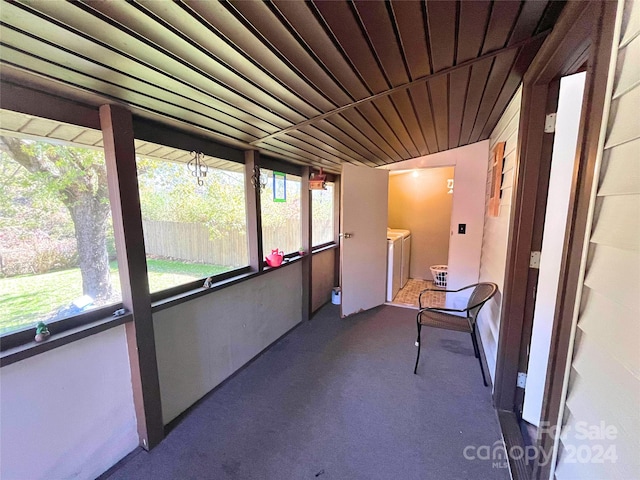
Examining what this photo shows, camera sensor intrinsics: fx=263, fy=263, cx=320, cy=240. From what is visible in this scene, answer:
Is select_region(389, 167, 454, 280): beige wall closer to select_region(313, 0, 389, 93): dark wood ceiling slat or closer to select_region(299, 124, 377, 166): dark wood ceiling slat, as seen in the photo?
select_region(299, 124, 377, 166): dark wood ceiling slat

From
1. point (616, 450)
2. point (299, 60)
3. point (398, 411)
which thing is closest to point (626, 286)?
point (616, 450)

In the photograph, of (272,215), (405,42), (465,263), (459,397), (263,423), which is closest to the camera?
(405,42)

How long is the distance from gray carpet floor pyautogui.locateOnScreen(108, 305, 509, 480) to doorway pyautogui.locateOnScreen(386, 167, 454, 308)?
194cm

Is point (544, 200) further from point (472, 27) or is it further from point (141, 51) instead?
point (141, 51)

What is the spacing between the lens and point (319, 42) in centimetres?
101

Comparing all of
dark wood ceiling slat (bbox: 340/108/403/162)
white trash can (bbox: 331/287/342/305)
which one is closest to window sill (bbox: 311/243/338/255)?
white trash can (bbox: 331/287/342/305)

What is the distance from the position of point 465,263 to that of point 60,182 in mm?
3759

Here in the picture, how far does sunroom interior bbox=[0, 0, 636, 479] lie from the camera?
896mm

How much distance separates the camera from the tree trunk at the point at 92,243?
1339 mm

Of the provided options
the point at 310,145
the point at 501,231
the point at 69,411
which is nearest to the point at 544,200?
the point at 501,231

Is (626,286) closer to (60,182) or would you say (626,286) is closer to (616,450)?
(616,450)

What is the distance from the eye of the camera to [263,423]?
1.75 m

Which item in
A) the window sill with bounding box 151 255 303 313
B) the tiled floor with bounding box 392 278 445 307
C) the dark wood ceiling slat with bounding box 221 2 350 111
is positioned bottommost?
the tiled floor with bounding box 392 278 445 307

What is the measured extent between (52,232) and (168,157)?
769 millimetres
